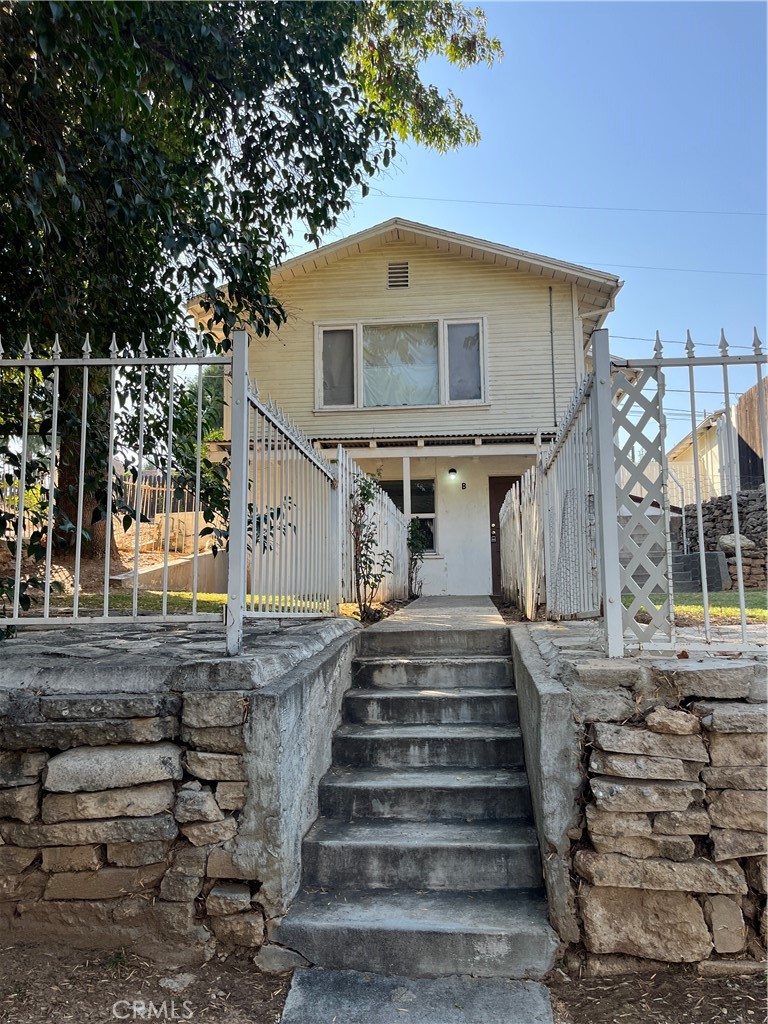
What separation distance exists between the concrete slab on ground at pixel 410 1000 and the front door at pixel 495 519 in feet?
35.1

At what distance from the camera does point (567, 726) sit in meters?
2.66

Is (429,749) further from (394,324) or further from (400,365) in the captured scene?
(394,324)

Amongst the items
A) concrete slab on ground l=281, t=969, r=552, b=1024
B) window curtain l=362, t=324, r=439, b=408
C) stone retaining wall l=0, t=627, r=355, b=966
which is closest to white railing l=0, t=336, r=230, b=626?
stone retaining wall l=0, t=627, r=355, b=966

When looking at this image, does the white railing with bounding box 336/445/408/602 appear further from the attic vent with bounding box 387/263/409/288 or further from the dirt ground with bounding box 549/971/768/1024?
the attic vent with bounding box 387/263/409/288

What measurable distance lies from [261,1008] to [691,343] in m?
3.08

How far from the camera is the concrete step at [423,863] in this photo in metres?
2.84

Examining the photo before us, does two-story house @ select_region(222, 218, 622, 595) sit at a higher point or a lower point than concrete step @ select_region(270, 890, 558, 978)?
higher

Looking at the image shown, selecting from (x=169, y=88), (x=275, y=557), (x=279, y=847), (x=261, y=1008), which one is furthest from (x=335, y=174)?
(x=261, y=1008)

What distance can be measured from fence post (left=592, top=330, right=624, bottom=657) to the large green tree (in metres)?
2.34

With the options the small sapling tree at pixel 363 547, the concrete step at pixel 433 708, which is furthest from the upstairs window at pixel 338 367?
the concrete step at pixel 433 708

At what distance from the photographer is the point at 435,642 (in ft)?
15.1

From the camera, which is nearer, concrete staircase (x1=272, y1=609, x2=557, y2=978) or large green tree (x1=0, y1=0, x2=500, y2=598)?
concrete staircase (x1=272, y1=609, x2=557, y2=978)

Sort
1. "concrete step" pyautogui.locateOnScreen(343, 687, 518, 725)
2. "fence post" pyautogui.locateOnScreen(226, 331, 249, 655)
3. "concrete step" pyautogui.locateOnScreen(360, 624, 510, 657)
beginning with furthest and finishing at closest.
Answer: "concrete step" pyautogui.locateOnScreen(360, 624, 510, 657)
"concrete step" pyautogui.locateOnScreen(343, 687, 518, 725)
"fence post" pyautogui.locateOnScreen(226, 331, 249, 655)

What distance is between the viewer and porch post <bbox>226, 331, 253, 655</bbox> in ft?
9.16
